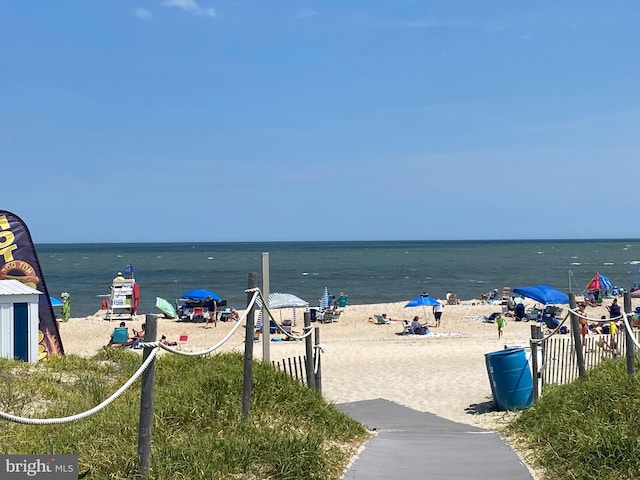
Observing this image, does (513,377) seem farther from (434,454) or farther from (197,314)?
(197,314)

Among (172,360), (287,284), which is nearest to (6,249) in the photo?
(172,360)

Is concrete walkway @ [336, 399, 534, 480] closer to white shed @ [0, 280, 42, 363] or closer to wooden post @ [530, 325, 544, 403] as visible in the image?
wooden post @ [530, 325, 544, 403]

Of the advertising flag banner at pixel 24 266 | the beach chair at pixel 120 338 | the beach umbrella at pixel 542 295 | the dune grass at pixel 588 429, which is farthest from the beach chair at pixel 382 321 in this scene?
the dune grass at pixel 588 429

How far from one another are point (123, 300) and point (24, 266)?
19012mm

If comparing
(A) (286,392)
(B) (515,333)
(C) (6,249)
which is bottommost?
(B) (515,333)

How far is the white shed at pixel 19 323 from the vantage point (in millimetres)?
11211

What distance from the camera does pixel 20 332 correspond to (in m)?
11.4

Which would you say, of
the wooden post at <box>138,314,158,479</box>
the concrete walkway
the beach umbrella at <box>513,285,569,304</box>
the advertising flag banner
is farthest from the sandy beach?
the wooden post at <box>138,314,158,479</box>

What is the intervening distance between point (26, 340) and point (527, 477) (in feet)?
30.1

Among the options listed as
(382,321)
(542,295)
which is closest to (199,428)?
(542,295)

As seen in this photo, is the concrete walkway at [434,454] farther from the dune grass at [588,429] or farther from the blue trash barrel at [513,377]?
the blue trash barrel at [513,377]

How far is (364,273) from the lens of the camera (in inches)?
2729

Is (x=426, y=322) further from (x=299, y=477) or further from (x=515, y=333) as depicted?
(x=299, y=477)

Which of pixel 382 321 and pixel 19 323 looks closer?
pixel 19 323
